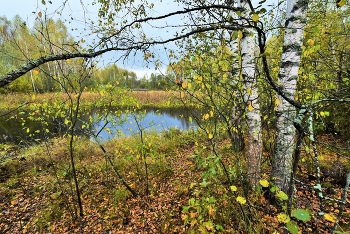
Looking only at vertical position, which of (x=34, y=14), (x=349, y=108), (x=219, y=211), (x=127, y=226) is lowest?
(x=127, y=226)

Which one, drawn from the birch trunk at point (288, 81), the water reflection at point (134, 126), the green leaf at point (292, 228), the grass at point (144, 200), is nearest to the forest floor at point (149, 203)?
the grass at point (144, 200)

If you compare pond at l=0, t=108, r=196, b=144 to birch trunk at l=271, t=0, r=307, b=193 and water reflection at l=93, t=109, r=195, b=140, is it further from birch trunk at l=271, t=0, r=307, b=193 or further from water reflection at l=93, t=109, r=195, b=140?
birch trunk at l=271, t=0, r=307, b=193

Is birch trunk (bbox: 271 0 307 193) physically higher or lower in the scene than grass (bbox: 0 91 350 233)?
higher

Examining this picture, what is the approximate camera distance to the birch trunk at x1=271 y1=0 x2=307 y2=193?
1.89 metres

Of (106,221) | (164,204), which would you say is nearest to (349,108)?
(164,204)

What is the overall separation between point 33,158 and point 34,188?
1743 mm

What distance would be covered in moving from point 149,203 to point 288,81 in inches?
109

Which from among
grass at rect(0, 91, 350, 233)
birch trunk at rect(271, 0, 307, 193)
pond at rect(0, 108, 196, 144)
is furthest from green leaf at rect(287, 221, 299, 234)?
pond at rect(0, 108, 196, 144)

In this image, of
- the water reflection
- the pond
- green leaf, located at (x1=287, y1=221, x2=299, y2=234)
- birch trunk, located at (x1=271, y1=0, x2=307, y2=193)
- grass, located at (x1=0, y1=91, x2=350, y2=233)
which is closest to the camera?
green leaf, located at (x1=287, y1=221, x2=299, y2=234)

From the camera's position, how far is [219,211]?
7.98 ft

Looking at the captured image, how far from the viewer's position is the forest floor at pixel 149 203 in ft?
7.09

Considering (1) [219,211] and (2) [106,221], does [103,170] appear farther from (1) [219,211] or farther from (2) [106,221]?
(1) [219,211]

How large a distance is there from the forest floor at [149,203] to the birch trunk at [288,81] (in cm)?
50

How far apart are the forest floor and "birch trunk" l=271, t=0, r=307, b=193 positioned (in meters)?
0.50
